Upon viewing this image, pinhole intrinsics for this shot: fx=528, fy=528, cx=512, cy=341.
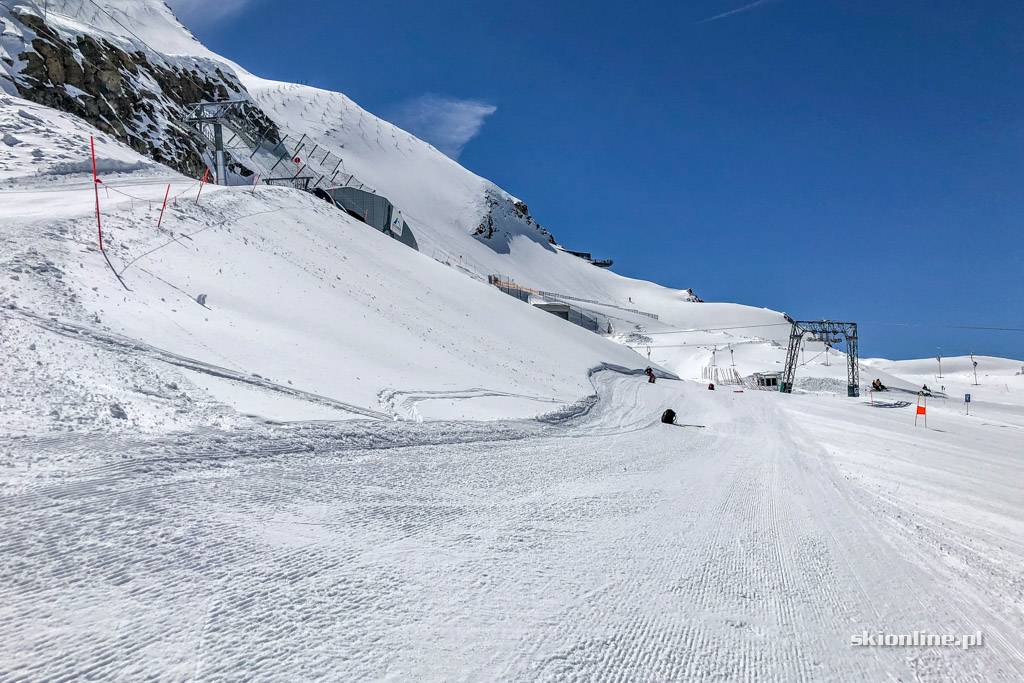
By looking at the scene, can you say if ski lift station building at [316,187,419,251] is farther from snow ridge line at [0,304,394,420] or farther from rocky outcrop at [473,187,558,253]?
rocky outcrop at [473,187,558,253]

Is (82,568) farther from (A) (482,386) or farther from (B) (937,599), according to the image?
(A) (482,386)

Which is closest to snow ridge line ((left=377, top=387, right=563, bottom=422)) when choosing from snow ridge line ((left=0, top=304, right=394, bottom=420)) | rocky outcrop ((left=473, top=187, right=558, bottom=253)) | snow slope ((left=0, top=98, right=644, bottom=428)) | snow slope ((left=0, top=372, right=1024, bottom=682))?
snow slope ((left=0, top=98, right=644, bottom=428))

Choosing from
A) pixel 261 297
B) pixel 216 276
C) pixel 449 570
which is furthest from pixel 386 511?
pixel 216 276

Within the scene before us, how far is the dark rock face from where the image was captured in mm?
30595

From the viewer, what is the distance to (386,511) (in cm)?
420

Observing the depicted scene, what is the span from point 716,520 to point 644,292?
3948 inches

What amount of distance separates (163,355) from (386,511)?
13.7 ft

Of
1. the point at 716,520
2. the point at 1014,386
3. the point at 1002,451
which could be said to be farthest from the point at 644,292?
the point at 716,520

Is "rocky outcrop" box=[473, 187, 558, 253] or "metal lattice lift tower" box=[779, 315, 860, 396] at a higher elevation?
"rocky outcrop" box=[473, 187, 558, 253]

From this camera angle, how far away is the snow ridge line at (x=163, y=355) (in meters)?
6.04

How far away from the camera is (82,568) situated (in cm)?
277

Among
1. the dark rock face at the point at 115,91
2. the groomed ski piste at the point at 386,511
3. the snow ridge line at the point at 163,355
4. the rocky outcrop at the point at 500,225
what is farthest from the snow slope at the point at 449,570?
the rocky outcrop at the point at 500,225

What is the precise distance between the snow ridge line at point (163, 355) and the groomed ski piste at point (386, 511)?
49mm

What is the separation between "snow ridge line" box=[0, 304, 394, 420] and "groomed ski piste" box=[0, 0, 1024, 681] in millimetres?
49
